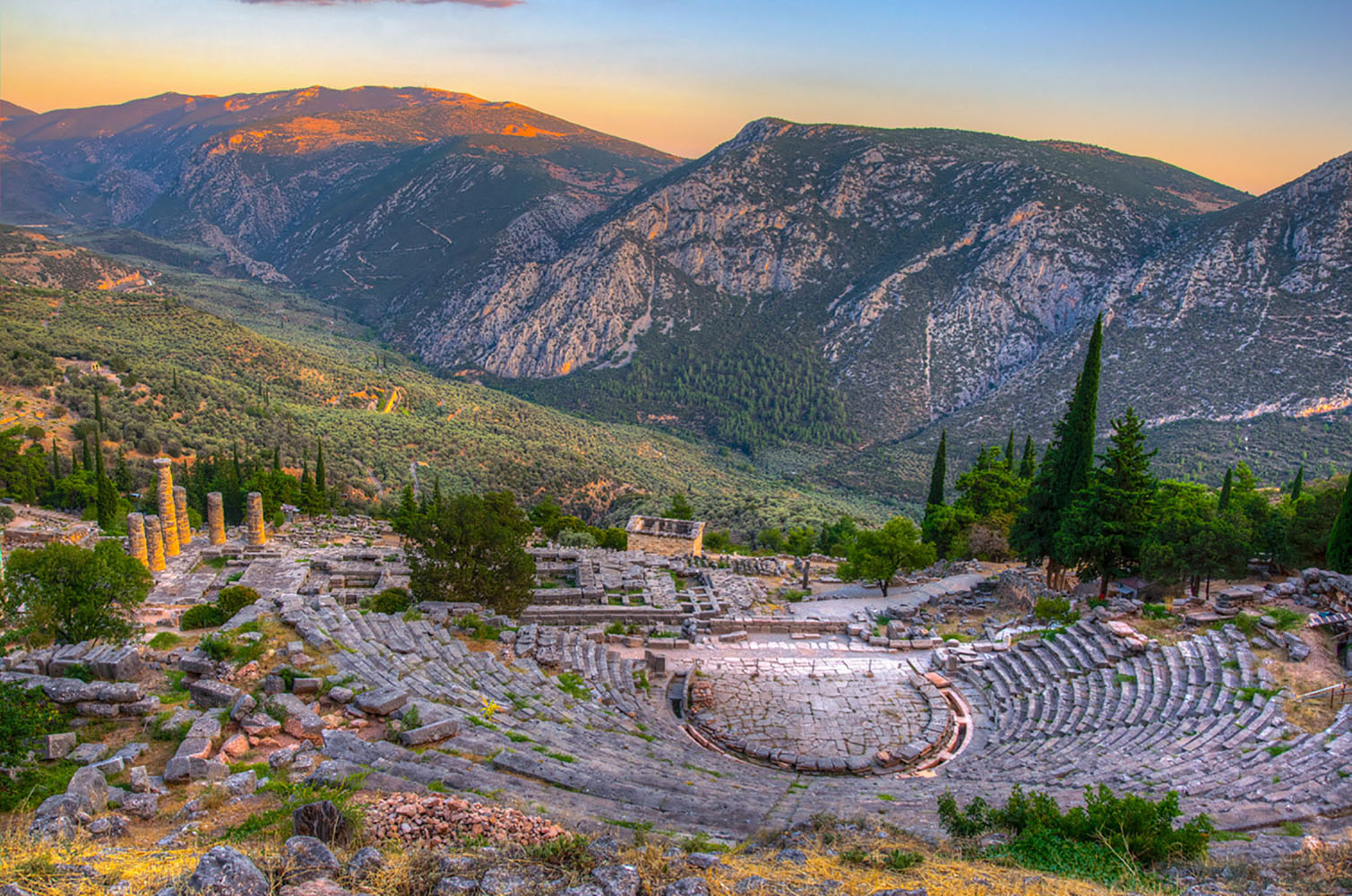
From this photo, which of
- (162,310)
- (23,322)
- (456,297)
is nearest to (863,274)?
(456,297)

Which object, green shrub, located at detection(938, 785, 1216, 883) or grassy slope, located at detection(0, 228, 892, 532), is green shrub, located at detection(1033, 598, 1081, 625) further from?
grassy slope, located at detection(0, 228, 892, 532)

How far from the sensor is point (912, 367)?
110188 millimetres

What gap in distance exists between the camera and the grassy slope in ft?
190

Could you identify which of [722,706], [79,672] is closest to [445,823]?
[79,672]

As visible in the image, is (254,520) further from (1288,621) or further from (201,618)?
(1288,621)

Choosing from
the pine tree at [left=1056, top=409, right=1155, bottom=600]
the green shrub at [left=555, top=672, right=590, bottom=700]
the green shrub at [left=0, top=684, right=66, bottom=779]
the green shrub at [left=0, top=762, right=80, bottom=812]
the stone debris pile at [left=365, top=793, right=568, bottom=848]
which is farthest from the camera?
the pine tree at [left=1056, top=409, right=1155, bottom=600]

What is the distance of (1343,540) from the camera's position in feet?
68.1

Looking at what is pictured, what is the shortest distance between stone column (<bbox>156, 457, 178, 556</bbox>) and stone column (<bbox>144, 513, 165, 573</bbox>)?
1065 mm

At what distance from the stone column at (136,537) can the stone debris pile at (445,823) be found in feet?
77.7

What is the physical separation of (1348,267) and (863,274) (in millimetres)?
61933

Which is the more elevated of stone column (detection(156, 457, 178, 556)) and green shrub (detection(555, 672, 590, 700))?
stone column (detection(156, 457, 178, 556))

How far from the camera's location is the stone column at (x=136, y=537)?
26453mm

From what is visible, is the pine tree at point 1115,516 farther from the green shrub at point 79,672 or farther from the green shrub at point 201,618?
the green shrub at point 79,672

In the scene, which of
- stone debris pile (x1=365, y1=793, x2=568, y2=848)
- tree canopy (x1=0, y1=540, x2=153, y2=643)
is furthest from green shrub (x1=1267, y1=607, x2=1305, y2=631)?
tree canopy (x1=0, y1=540, x2=153, y2=643)
